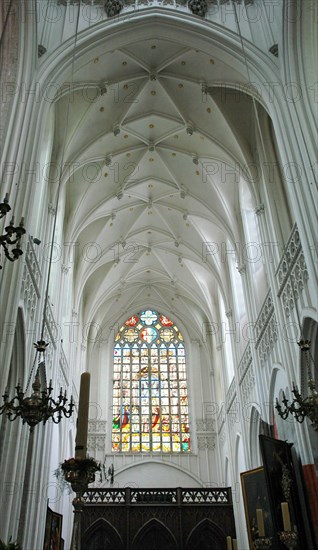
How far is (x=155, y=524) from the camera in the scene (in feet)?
57.7

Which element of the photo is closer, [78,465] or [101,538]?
[78,465]

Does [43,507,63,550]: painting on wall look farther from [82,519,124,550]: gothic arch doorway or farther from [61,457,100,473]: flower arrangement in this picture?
[61,457,100,473]: flower arrangement

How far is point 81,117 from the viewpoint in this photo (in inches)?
598

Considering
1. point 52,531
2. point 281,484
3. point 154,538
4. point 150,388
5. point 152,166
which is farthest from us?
point 150,388

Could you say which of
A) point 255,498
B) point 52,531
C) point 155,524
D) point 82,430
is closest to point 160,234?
point 155,524

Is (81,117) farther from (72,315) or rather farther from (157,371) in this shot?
(157,371)

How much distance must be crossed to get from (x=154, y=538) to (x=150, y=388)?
752cm

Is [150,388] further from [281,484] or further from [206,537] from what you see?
[281,484]

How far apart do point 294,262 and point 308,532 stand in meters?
5.13

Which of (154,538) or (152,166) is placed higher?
(152,166)

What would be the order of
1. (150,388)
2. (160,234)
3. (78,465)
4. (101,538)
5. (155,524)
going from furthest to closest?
(150,388) < (160,234) < (155,524) < (101,538) < (78,465)

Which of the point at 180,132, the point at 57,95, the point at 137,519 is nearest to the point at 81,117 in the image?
the point at 57,95

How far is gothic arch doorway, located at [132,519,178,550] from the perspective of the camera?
17266mm

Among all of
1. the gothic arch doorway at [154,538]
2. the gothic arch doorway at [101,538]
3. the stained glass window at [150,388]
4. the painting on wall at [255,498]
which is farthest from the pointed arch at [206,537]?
the painting on wall at [255,498]
